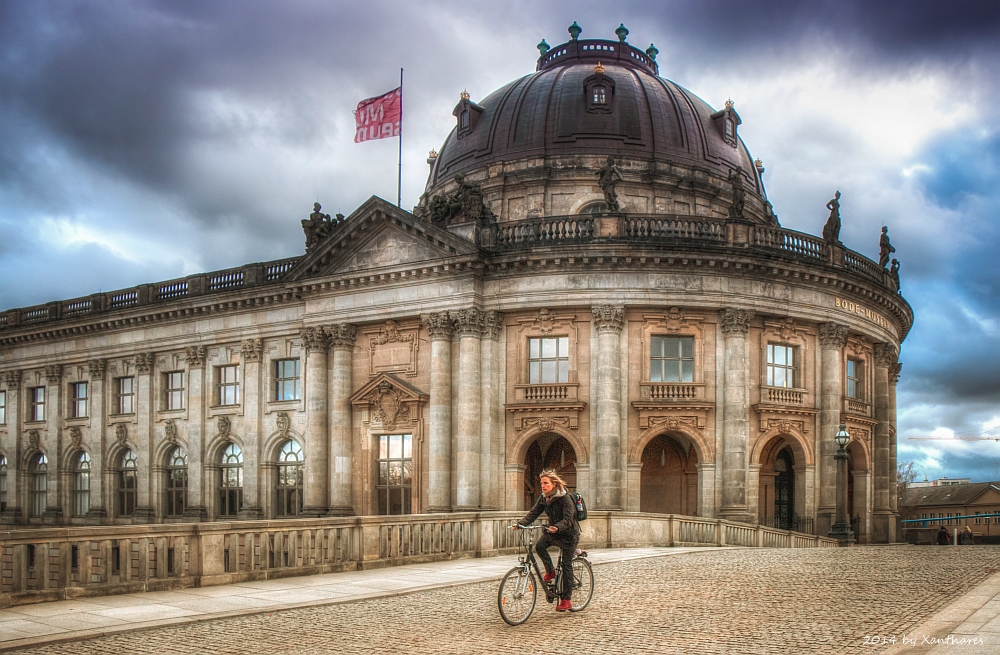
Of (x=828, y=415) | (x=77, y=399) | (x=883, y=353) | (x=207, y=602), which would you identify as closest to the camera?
(x=207, y=602)

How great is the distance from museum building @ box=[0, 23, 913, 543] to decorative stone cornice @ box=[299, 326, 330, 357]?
1.12 ft

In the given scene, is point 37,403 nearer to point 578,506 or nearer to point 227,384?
point 227,384

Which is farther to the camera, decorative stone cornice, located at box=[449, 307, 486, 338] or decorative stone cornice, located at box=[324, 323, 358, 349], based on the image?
decorative stone cornice, located at box=[324, 323, 358, 349]

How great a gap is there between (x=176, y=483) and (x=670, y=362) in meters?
24.0

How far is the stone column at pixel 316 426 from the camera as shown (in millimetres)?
39812

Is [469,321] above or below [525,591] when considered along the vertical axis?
above

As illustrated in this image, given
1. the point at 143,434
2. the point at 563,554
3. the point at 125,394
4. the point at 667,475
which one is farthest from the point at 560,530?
the point at 125,394

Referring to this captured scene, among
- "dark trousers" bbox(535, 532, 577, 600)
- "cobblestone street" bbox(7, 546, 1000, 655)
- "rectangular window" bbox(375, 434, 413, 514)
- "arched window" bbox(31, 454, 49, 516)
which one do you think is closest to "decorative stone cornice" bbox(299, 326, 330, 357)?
"rectangular window" bbox(375, 434, 413, 514)

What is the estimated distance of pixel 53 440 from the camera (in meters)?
51.2

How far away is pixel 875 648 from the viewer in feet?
35.8

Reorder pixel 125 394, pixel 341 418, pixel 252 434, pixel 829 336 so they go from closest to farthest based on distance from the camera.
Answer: pixel 829 336 < pixel 341 418 < pixel 252 434 < pixel 125 394

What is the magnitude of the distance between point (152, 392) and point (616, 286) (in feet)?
78.1

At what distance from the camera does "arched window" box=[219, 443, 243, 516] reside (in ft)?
146

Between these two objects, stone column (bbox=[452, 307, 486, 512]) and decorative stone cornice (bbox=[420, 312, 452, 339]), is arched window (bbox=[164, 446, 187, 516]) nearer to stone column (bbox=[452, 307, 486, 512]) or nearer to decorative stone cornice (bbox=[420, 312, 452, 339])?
decorative stone cornice (bbox=[420, 312, 452, 339])
